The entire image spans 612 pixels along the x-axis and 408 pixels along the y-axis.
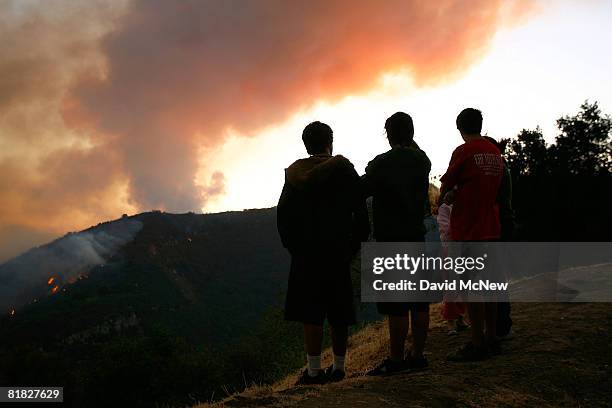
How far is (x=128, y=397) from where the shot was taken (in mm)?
60438

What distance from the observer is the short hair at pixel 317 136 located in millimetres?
5105

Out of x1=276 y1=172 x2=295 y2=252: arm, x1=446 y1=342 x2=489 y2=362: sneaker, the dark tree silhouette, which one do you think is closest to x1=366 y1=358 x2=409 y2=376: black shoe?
x1=446 y1=342 x2=489 y2=362: sneaker

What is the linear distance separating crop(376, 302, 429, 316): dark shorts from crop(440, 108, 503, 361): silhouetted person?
54cm

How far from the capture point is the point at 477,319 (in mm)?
5383

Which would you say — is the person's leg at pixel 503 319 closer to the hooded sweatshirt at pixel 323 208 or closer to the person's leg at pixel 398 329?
the person's leg at pixel 398 329

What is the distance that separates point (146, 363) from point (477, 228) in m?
63.2

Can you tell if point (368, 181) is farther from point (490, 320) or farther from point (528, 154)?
point (528, 154)

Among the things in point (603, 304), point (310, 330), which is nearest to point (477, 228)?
point (310, 330)

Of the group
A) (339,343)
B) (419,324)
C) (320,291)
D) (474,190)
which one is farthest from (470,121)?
(339,343)

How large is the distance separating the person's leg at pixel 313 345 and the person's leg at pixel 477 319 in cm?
162

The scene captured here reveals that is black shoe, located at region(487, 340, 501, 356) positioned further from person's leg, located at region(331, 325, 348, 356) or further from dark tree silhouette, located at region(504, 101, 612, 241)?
dark tree silhouette, located at region(504, 101, 612, 241)

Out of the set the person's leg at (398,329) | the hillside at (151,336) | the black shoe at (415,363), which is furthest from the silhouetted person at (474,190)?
the hillside at (151,336)

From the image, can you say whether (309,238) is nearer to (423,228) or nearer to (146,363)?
(423,228)

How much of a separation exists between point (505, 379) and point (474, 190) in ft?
6.12
